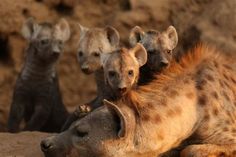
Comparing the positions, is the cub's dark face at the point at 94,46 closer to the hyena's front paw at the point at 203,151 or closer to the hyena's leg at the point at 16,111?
the hyena's leg at the point at 16,111

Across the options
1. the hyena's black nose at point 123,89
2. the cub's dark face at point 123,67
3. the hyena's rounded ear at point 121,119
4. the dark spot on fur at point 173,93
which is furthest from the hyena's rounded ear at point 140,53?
the hyena's rounded ear at point 121,119

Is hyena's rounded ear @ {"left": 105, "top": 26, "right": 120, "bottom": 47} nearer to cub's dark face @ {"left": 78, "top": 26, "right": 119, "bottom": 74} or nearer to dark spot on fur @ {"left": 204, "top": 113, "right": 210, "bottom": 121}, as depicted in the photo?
cub's dark face @ {"left": 78, "top": 26, "right": 119, "bottom": 74}

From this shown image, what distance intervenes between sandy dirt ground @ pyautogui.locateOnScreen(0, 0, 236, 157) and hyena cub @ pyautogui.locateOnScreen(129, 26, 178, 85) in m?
1.18

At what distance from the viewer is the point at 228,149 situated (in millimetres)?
4727

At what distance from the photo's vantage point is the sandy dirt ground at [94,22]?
7.29 meters

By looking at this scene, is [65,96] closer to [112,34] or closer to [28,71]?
[28,71]

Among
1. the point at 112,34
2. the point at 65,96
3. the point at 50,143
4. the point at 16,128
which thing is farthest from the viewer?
the point at 65,96

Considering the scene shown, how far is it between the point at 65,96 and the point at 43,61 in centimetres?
148

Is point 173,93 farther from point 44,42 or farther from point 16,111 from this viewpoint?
point 16,111

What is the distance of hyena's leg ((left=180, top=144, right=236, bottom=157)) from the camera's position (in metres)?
4.66

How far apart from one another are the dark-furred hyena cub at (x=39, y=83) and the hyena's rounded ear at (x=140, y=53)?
138cm

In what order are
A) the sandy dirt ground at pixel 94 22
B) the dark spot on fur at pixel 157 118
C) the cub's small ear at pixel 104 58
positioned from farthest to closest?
the sandy dirt ground at pixel 94 22 → the cub's small ear at pixel 104 58 → the dark spot on fur at pixel 157 118

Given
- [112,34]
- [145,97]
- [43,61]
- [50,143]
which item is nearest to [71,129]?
[50,143]

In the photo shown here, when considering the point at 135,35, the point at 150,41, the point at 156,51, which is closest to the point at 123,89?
the point at 156,51
